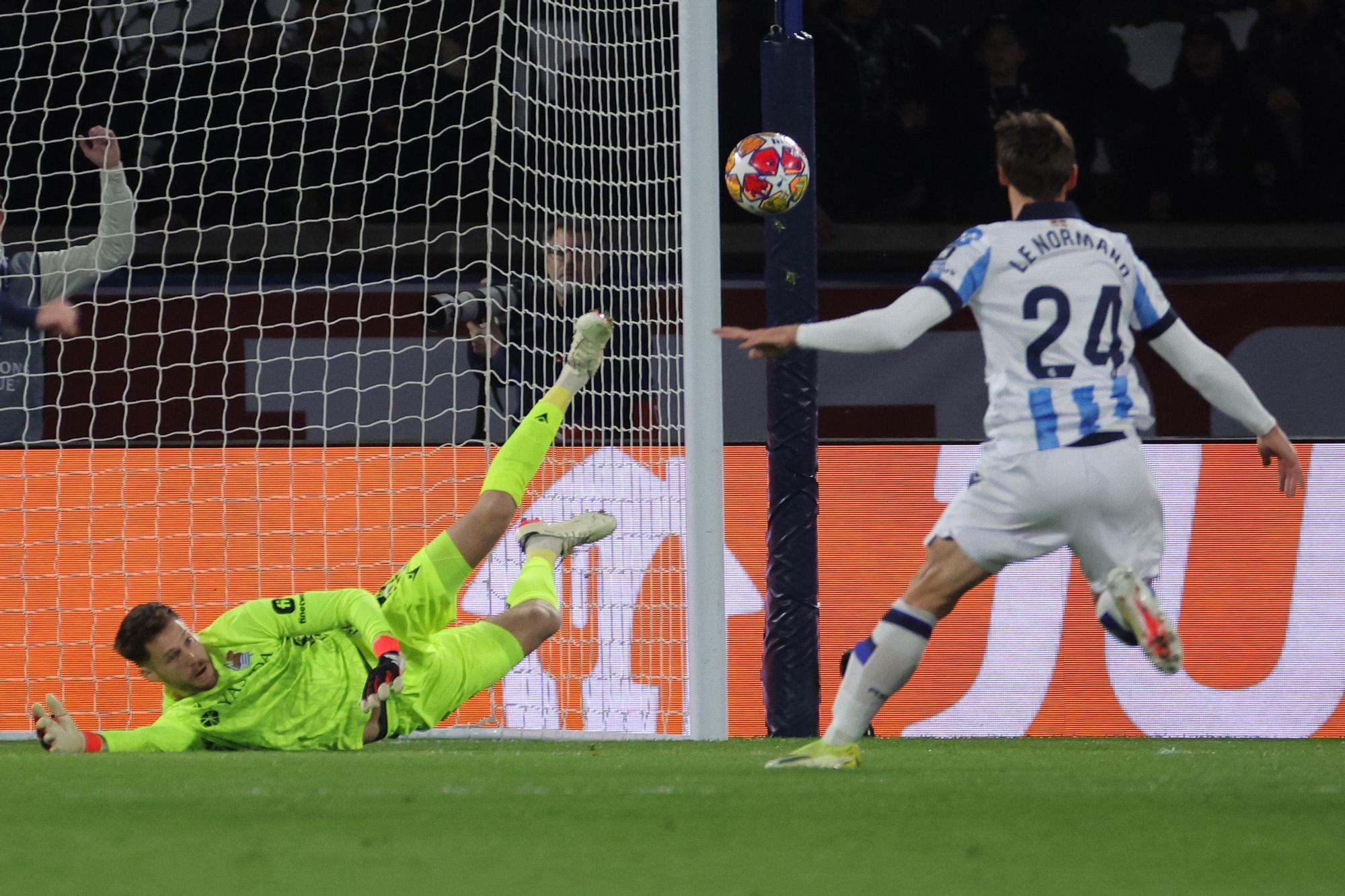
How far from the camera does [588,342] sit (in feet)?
22.7

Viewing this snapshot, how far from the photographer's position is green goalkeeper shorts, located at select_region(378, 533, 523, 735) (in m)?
6.74

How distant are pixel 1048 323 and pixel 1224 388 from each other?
1.77 ft

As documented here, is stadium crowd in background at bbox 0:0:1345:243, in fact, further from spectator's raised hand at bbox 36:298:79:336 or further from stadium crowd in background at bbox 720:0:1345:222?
spectator's raised hand at bbox 36:298:79:336

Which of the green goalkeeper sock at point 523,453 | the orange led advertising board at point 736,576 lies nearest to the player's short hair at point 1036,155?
the green goalkeeper sock at point 523,453

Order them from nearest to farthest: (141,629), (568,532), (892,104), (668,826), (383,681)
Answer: (668,826) → (383,681) → (141,629) → (568,532) → (892,104)

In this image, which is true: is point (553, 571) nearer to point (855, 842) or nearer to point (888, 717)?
point (888, 717)

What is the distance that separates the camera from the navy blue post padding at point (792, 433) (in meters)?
6.95

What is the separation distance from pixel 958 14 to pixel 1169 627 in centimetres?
837

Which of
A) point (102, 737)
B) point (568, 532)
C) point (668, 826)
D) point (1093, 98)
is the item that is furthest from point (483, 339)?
point (1093, 98)

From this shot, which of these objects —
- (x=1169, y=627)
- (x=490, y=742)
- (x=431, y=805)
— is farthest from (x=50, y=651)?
(x=1169, y=627)

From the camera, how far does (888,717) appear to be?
7867 mm

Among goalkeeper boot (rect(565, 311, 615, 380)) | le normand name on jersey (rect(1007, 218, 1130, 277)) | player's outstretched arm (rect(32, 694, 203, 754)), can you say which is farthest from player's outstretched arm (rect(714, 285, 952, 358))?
player's outstretched arm (rect(32, 694, 203, 754))

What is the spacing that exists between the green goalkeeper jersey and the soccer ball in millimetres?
1909

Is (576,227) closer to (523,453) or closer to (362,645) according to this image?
(523,453)
